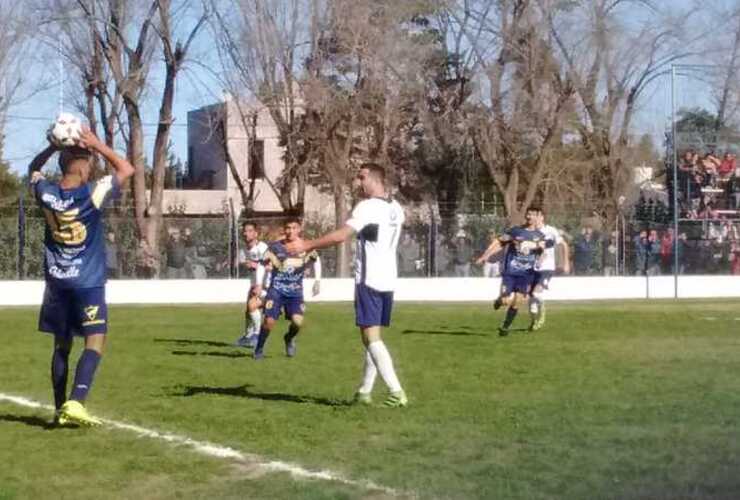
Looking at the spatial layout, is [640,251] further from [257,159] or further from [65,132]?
[65,132]

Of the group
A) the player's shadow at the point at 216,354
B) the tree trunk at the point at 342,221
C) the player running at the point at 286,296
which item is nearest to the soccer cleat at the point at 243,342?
the player's shadow at the point at 216,354

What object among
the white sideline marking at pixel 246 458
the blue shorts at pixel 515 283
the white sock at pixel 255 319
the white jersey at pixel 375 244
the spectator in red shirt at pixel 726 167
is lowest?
the white sideline marking at pixel 246 458

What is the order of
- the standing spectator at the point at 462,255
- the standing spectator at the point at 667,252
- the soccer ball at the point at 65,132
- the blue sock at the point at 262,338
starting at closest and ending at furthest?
the soccer ball at the point at 65,132, the blue sock at the point at 262,338, the standing spectator at the point at 462,255, the standing spectator at the point at 667,252

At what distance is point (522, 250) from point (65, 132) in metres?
11.4

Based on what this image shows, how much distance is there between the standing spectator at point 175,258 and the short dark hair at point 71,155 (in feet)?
84.1

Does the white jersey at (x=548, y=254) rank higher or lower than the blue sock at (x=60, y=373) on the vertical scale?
Result: higher

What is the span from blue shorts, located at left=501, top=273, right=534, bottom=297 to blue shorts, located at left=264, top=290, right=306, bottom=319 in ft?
15.4

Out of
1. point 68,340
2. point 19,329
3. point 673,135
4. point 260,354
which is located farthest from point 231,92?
point 68,340

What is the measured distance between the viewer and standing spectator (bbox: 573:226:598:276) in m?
37.6

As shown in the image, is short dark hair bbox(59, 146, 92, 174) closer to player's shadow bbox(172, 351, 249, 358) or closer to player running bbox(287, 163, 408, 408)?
player running bbox(287, 163, 408, 408)

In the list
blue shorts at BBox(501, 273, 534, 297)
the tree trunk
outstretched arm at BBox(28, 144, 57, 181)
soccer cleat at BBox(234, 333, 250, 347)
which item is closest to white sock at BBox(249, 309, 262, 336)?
soccer cleat at BBox(234, 333, 250, 347)

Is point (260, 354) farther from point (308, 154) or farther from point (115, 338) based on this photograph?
point (308, 154)

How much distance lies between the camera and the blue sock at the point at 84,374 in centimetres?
957

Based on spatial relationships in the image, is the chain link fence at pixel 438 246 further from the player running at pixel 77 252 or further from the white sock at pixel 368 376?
the player running at pixel 77 252
